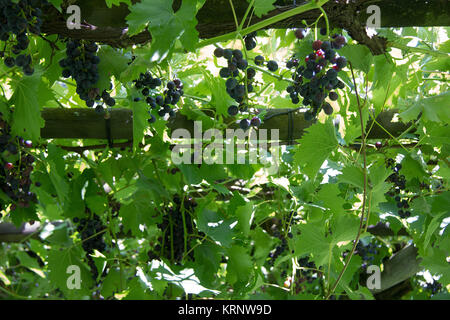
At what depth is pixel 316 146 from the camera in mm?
1672

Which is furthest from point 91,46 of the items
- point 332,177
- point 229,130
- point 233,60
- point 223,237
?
point 332,177

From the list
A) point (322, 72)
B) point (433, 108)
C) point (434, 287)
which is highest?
point (322, 72)

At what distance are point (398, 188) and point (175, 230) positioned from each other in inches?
41.5

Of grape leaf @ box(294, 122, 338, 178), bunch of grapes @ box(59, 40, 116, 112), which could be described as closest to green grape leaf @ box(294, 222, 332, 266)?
grape leaf @ box(294, 122, 338, 178)

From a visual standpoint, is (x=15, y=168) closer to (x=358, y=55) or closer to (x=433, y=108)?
(x=358, y=55)

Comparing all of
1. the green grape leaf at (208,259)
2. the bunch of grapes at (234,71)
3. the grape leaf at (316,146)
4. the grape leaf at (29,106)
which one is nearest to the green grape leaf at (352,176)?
the grape leaf at (316,146)

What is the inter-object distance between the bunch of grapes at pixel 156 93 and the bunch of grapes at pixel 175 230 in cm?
71

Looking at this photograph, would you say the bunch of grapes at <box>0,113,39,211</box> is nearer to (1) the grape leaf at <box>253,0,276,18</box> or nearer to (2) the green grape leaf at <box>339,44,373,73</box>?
(1) the grape leaf at <box>253,0,276,18</box>

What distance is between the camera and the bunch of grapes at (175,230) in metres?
2.33

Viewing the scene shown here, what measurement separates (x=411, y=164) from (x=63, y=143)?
5.47 ft

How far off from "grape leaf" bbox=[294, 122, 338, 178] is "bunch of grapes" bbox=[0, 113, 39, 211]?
40.6 inches

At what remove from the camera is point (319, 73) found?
1.36 m

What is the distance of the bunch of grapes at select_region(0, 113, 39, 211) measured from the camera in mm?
1764

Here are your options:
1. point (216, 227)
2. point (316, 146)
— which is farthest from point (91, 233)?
point (316, 146)
